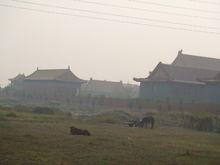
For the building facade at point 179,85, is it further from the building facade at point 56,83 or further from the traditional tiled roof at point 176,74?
the building facade at point 56,83

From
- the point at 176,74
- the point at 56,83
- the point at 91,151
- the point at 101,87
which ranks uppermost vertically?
the point at 101,87

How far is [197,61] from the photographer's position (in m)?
64.4

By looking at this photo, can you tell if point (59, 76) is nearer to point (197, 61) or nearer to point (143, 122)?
point (197, 61)

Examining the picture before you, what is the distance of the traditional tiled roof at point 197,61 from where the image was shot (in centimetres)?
6375

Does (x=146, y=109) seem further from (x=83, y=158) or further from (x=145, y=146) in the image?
(x=83, y=158)

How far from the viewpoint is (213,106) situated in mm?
38750

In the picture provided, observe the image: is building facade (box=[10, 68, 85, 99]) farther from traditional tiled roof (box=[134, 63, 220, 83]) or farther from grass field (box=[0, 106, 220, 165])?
grass field (box=[0, 106, 220, 165])

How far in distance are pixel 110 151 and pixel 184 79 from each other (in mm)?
38497

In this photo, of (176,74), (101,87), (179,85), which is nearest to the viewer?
(179,85)

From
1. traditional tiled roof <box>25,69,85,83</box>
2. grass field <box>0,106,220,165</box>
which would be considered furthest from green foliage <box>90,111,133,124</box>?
traditional tiled roof <box>25,69,85,83</box>

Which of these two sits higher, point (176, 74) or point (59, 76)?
point (59, 76)

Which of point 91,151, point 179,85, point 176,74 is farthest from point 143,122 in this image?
point 176,74

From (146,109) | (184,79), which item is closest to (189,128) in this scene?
(146,109)

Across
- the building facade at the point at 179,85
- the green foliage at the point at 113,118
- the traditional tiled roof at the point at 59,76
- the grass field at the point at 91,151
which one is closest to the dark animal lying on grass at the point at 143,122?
the green foliage at the point at 113,118
